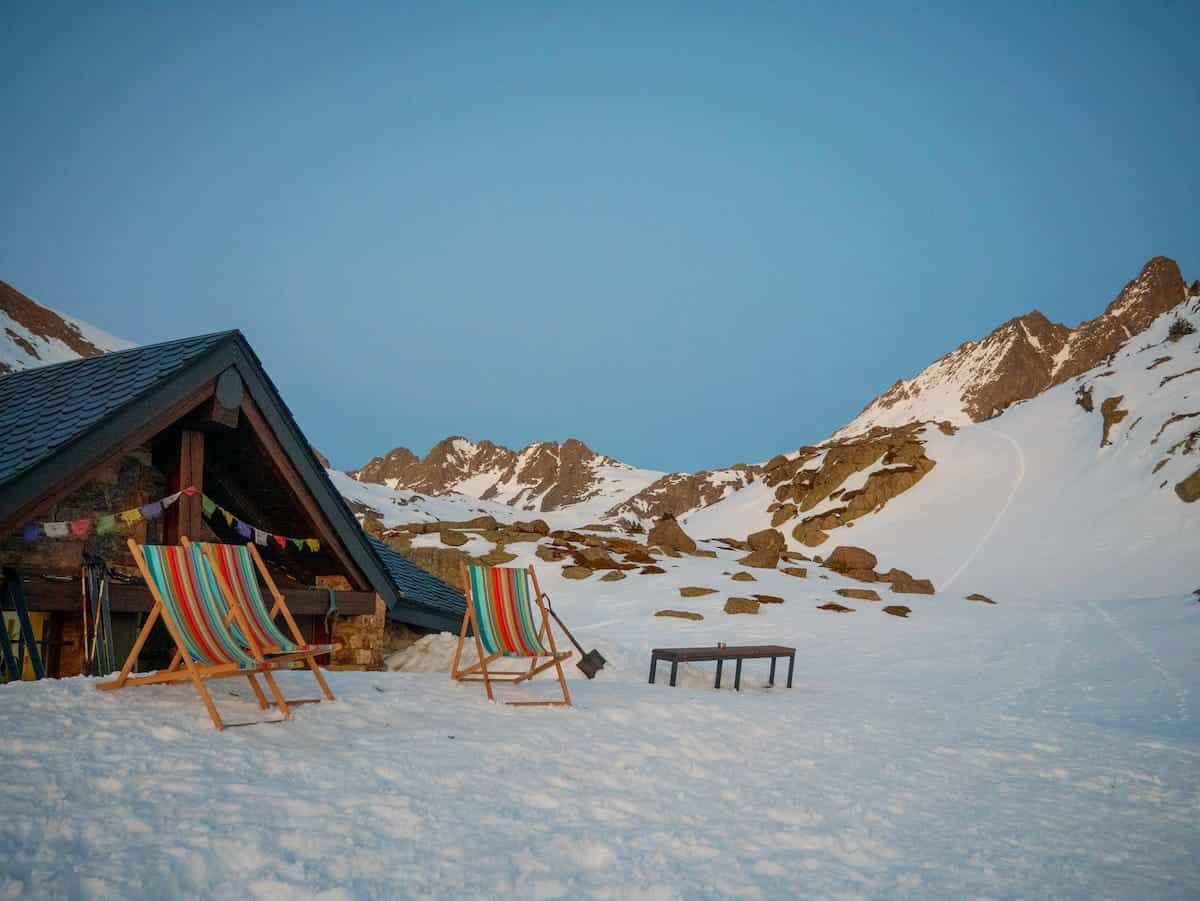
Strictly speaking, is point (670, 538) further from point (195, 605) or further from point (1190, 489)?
point (195, 605)

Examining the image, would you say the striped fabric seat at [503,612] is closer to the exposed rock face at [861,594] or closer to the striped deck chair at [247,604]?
the striped deck chair at [247,604]

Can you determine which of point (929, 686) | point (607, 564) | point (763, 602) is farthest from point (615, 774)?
point (607, 564)

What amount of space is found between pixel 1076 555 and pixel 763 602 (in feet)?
50.1

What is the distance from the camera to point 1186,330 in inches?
1747

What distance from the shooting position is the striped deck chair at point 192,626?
A: 194 inches

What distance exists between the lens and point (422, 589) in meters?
11.2

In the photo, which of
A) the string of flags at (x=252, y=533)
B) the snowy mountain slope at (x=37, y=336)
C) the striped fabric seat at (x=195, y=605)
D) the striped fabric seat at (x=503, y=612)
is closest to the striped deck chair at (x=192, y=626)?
the striped fabric seat at (x=195, y=605)

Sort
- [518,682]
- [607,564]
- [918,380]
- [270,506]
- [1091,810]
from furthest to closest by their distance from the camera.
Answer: [918,380], [607,564], [270,506], [518,682], [1091,810]

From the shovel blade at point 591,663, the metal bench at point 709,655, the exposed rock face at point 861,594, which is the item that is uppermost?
the exposed rock face at point 861,594

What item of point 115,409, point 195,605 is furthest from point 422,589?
point 195,605

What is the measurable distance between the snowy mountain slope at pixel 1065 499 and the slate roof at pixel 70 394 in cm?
2618

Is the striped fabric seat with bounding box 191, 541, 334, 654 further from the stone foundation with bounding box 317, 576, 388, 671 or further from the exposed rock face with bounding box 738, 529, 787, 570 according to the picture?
the exposed rock face with bounding box 738, 529, 787, 570

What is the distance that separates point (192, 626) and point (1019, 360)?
188m

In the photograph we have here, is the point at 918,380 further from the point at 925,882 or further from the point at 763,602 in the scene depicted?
the point at 925,882
